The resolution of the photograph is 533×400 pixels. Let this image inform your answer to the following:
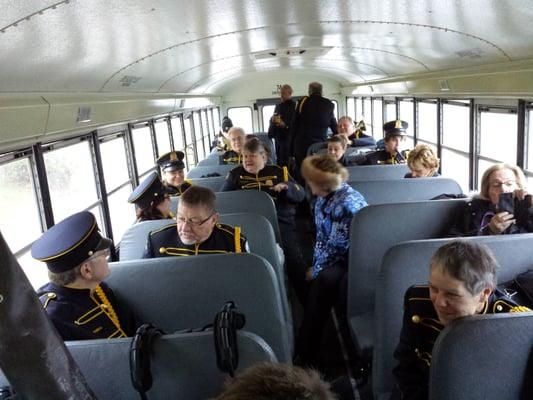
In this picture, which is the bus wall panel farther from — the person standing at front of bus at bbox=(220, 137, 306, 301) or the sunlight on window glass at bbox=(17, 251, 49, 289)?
the person standing at front of bus at bbox=(220, 137, 306, 301)

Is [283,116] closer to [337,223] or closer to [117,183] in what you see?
[117,183]

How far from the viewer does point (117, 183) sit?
16.7 feet

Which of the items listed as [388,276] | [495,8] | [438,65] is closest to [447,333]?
[388,276]

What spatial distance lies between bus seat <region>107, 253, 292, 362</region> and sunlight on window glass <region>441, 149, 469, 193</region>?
3634 millimetres

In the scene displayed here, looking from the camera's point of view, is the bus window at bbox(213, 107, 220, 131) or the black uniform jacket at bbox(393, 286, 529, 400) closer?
the black uniform jacket at bbox(393, 286, 529, 400)

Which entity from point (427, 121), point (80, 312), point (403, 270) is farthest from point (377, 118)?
point (80, 312)

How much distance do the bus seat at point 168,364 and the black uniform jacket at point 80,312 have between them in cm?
47

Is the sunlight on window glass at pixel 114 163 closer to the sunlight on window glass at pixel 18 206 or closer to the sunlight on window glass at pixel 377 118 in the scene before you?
the sunlight on window glass at pixel 18 206

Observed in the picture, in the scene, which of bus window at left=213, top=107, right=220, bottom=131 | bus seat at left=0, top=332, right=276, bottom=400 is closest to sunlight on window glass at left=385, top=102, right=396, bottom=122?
bus window at left=213, top=107, right=220, bottom=131

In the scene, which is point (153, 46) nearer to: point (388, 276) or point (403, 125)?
point (388, 276)

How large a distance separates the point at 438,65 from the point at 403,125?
779 mm

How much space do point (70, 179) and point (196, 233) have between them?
6.00 feet

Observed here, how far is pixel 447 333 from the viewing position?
150cm

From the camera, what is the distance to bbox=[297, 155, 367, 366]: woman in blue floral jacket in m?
3.16
